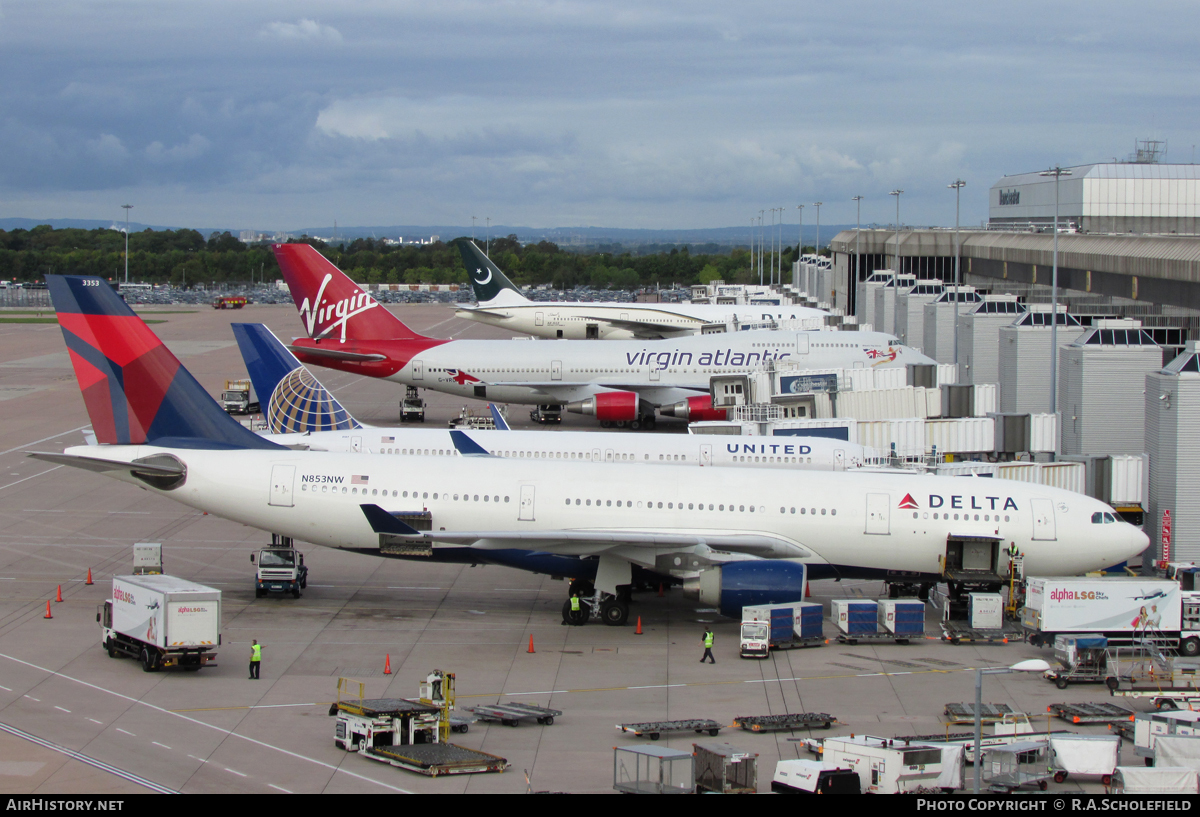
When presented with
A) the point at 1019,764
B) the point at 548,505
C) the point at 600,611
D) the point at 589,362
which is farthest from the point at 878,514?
the point at 589,362

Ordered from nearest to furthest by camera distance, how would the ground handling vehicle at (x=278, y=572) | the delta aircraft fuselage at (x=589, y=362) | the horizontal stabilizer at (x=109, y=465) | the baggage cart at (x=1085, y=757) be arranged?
the baggage cart at (x=1085, y=757)
the horizontal stabilizer at (x=109, y=465)
the ground handling vehicle at (x=278, y=572)
the delta aircraft fuselage at (x=589, y=362)

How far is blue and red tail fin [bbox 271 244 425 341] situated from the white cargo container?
39.6 m

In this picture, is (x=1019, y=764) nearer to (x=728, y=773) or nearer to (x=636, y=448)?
(x=728, y=773)

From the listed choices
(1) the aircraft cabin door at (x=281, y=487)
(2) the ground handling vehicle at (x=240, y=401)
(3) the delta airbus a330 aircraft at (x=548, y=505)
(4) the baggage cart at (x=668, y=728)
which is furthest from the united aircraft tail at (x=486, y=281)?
(4) the baggage cart at (x=668, y=728)

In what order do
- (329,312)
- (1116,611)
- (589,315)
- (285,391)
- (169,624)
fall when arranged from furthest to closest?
(589,315) → (329,312) → (285,391) → (1116,611) → (169,624)

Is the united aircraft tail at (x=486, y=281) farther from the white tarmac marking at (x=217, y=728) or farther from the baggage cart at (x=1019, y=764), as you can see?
the baggage cart at (x=1019, y=764)

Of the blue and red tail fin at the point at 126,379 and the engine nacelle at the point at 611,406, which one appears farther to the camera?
the engine nacelle at the point at 611,406

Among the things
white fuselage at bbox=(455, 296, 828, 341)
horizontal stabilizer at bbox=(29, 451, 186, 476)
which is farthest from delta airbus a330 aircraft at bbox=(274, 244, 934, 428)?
horizontal stabilizer at bbox=(29, 451, 186, 476)

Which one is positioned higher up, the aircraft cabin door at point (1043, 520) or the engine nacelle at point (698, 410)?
the engine nacelle at point (698, 410)

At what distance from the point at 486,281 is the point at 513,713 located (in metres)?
77.2

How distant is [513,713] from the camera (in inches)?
961

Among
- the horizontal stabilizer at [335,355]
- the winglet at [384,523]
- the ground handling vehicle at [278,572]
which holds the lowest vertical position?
the ground handling vehicle at [278,572]

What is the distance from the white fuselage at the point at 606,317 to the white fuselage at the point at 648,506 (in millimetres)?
60981

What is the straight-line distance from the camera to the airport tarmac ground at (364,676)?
21.7m
